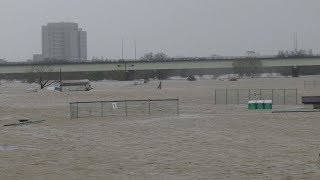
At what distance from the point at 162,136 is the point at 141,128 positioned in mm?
4123

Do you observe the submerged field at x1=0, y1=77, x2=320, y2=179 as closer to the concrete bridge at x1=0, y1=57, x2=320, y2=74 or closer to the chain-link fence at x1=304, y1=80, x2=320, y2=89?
the chain-link fence at x1=304, y1=80, x2=320, y2=89

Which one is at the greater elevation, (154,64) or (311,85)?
(154,64)

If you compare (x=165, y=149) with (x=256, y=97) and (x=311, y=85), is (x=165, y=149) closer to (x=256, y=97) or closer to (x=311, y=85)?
(x=256, y=97)

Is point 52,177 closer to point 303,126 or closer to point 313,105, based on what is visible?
point 303,126

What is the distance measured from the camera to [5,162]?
1661 centimetres

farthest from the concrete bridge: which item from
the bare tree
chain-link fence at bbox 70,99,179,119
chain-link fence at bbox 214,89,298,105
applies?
chain-link fence at bbox 70,99,179,119

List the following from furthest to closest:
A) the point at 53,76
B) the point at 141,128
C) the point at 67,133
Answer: the point at 53,76 → the point at 141,128 → the point at 67,133

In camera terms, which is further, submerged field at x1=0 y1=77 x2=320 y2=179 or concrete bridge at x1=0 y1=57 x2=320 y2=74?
concrete bridge at x1=0 y1=57 x2=320 y2=74

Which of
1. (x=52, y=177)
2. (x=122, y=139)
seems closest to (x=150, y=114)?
(x=122, y=139)

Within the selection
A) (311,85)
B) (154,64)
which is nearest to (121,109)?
(311,85)

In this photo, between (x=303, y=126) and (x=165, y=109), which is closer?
(x=303, y=126)

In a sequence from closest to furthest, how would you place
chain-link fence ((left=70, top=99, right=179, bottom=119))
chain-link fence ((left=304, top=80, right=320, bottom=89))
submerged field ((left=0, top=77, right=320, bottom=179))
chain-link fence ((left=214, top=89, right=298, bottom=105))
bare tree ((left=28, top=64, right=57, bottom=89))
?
submerged field ((left=0, top=77, right=320, bottom=179))
chain-link fence ((left=70, top=99, right=179, bottom=119))
chain-link fence ((left=214, top=89, right=298, bottom=105))
chain-link fence ((left=304, top=80, right=320, bottom=89))
bare tree ((left=28, top=64, right=57, bottom=89))

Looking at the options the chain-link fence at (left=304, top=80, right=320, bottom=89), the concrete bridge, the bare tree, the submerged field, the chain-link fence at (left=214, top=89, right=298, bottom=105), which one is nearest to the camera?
the submerged field

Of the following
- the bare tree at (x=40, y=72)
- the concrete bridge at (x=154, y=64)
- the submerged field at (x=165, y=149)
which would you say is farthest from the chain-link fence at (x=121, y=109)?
the concrete bridge at (x=154, y=64)
